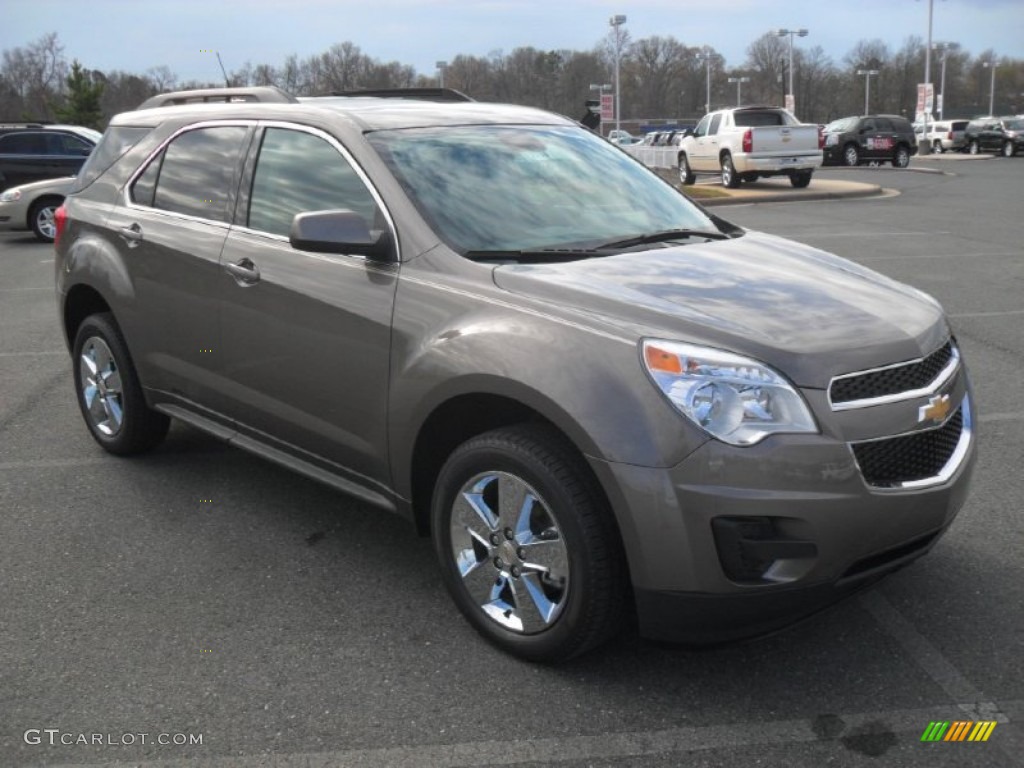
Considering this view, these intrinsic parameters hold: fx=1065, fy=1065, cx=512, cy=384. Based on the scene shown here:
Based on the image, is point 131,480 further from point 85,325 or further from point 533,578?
point 533,578

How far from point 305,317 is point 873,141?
36482mm

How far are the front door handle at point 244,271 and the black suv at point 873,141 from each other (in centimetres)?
3603

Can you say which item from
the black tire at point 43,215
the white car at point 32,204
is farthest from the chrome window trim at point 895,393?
the black tire at point 43,215

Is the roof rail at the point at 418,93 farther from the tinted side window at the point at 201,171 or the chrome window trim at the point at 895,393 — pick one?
the chrome window trim at the point at 895,393

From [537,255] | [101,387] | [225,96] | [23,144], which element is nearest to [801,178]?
[23,144]

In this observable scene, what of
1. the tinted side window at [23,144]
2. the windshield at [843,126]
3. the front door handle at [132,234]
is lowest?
the front door handle at [132,234]

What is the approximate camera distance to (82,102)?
6325cm

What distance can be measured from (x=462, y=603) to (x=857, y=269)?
1.93m

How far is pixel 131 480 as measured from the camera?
5.24m

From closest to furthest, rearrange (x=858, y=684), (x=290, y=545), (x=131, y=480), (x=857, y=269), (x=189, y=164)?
1. (x=858, y=684)
2. (x=857, y=269)
3. (x=290, y=545)
4. (x=189, y=164)
5. (x=131, y=480)

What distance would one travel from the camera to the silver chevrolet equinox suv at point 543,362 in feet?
9.47

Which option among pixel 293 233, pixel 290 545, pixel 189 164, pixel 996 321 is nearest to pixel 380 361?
pixel 293 233

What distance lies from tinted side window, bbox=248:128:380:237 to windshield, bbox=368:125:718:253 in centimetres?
18

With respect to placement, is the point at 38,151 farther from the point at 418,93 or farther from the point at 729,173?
the point at 418,93
